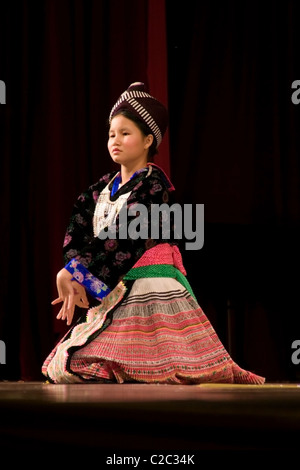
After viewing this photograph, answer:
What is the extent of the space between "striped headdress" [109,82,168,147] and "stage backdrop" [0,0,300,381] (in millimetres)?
1134

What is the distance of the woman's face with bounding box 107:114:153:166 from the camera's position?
6.75 ft

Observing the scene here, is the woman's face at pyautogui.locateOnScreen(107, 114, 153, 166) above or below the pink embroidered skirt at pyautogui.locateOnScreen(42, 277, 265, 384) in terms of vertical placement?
above

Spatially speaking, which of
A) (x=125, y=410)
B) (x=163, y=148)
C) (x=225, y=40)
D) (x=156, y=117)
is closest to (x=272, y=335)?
(x=163, y=148)

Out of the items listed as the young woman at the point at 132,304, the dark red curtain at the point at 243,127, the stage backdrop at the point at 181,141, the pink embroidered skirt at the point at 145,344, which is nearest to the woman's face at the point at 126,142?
the young woman at the point at 132,304

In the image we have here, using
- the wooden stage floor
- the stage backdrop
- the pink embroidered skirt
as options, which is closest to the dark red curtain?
the stage backdrop

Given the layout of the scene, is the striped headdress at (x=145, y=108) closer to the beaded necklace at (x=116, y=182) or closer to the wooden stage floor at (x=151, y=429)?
the beaded necklace at (x=116, y=182)

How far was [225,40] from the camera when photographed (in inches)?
153

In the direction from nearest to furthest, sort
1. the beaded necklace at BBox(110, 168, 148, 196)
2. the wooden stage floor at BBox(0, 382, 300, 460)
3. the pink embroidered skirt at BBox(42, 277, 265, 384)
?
the wooden stage floor at BBox(0, 382, 300, 460) → the pink embroidered skirt at BBox(42, 277, 265, 384) → the beaded necklace at BBox(110, 168, 148, 196)

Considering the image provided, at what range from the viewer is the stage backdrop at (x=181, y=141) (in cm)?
318

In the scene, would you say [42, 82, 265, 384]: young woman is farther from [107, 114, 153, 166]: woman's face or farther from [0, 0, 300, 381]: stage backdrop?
[0, 0, 300, 381]: stage backdrop

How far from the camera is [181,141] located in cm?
381

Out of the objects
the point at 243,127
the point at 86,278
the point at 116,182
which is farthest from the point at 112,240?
the point at 243,127

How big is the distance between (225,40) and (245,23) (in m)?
0.15
